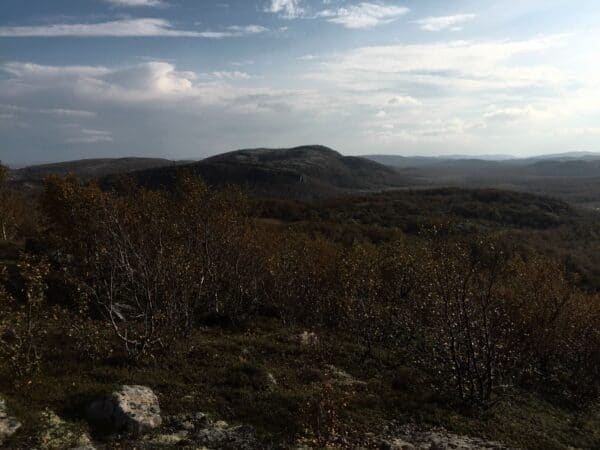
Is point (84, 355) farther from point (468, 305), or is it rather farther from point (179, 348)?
point (468, 305)

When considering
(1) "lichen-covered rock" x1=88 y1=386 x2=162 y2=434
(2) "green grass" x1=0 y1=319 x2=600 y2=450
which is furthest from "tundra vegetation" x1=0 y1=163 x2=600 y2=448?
(1) "lichen-covered rock" x1=88 y1=386 x2=162 y2=434

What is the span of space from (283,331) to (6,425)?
1528 cm

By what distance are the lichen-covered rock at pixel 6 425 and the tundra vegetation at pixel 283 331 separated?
15.3 inches

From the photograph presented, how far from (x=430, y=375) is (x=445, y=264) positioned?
5811 millimetres

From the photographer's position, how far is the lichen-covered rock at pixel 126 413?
12.7m

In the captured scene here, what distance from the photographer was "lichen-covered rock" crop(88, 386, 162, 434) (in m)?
12.7

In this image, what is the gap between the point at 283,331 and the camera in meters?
25.2

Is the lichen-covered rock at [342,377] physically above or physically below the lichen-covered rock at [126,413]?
below

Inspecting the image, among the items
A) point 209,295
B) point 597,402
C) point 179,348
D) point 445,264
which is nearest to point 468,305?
point 445,264

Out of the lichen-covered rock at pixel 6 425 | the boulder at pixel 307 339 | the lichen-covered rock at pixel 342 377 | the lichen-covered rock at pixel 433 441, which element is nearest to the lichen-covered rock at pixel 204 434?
the lichen-covered rock at pixel 6 425

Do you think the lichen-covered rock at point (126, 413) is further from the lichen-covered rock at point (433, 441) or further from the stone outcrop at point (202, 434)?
the lichen-covered rock at point (433, 441)

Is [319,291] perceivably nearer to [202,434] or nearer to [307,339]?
[307,339]

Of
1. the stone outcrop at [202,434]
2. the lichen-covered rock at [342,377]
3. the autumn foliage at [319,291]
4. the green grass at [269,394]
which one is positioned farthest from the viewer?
the lichen-covered rock at [342,377]

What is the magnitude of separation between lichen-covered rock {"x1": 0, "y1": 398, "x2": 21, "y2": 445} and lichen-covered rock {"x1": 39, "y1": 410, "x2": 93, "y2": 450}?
0.60 m
